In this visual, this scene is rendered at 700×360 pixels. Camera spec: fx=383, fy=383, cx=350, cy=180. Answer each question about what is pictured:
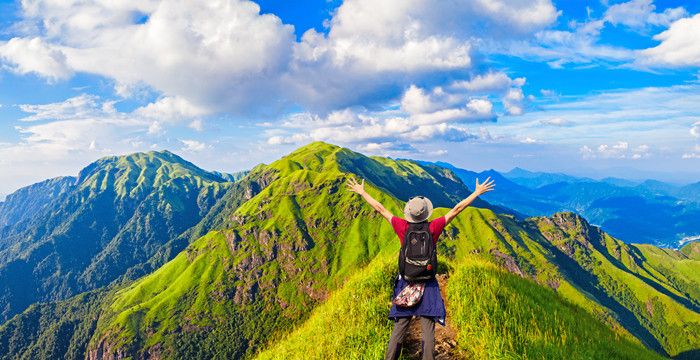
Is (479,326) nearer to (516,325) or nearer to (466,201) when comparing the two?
(516,325)

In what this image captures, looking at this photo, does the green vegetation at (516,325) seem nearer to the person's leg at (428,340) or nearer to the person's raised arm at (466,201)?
the person's leg at (428,340)

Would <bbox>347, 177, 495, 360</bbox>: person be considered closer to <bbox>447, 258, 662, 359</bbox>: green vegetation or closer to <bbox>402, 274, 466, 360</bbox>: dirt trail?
<bbox>402, 274, 466, 360</bbox>: dirt trail

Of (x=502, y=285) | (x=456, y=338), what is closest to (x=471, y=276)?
(x=502, y=285)

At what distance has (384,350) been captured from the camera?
33.1ft

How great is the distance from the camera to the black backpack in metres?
9.82

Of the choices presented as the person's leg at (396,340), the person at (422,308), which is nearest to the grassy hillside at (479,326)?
the person's leg at (396,340)

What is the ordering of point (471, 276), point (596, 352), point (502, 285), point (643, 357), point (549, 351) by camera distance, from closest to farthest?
point (549, 351) < point (596, 352) < point (643, 357) < point (502, 285) < point (471, 276)

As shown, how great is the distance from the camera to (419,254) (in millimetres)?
9875

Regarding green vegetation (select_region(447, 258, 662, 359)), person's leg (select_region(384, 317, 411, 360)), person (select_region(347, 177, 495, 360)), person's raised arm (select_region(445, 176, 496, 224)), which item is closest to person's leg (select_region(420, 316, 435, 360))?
person (select_region(347, 177, 495, 360))

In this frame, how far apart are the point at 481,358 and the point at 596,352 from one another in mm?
3104

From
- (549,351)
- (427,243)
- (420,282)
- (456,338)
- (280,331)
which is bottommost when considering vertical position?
(280,331)

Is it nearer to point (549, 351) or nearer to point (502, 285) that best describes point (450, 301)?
point (502, 285)

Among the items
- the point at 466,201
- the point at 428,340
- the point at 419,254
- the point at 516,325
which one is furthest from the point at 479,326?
the point at 466,201

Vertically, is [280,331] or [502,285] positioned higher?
[502,285]
